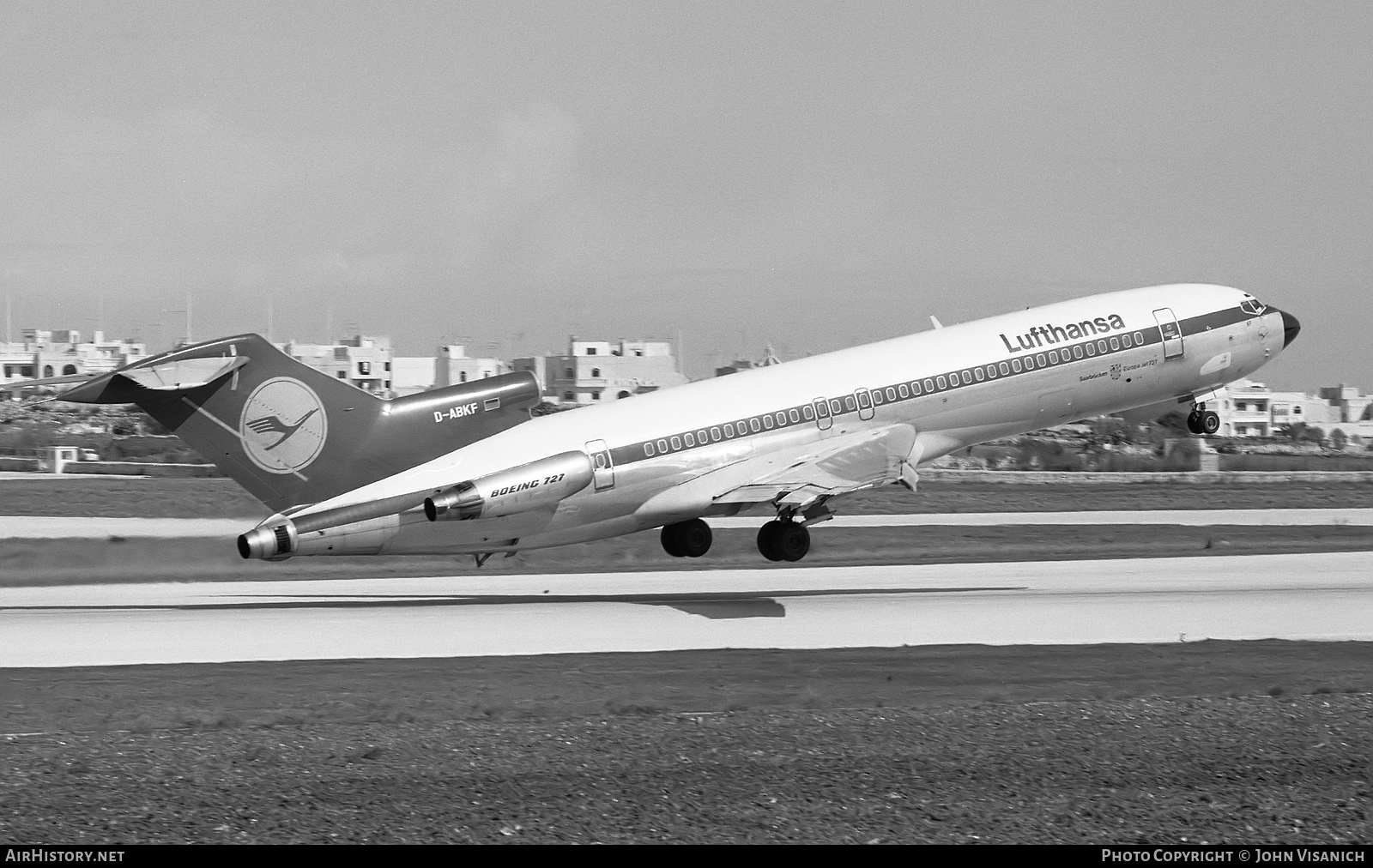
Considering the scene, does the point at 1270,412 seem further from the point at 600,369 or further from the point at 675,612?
the point at 675,612

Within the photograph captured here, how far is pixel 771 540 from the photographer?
1240 inches

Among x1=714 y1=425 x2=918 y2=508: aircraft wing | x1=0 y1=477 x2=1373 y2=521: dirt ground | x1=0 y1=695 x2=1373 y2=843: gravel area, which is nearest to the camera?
x1=0 y1=695 x2=1373 y2=843: gravel area

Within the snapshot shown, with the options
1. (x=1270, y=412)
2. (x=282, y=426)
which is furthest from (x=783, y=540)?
(x=1270, y=412)

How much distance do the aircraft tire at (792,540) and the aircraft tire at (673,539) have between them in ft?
8.38

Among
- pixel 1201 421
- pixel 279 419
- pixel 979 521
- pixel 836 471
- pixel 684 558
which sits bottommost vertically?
pixel 684 558

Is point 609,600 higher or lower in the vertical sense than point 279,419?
lower

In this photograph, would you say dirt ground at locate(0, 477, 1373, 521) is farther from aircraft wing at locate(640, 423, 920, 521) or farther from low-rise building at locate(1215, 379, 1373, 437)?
low-rise building at locate(1215, 379, 1373, 437)

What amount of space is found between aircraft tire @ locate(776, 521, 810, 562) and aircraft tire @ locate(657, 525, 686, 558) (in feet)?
8.38

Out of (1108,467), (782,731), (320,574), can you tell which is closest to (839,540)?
(320,574)

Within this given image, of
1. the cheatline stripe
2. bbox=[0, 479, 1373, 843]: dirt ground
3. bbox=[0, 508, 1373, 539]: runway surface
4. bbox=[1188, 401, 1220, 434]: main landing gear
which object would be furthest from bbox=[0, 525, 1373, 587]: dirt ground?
bbox=[0, 479, 1373, 843]: dirt ground

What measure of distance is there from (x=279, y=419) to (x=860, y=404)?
12548 millimetres

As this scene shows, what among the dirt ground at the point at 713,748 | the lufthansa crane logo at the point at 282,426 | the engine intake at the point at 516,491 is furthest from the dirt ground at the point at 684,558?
the dirt ground at the point at 713,748

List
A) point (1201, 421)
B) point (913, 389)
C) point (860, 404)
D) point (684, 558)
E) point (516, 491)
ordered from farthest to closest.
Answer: point (684, 558) < point (1201, 421) < point (913, 389) < point (860, 404) < point (516, 491)

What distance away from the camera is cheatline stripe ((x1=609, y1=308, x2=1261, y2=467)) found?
31.2m
